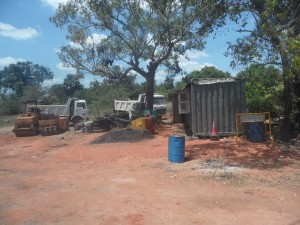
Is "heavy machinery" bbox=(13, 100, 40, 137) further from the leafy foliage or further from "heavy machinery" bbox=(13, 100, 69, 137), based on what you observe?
the leafy foliage

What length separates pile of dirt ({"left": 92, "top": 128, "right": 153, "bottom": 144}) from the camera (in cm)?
1677

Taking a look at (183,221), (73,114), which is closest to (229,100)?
(183,221)

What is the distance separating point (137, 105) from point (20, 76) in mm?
55286

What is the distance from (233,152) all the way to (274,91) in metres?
6.82

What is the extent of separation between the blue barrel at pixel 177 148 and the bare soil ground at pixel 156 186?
0.87 feet

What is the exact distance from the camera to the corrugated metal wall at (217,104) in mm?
15086

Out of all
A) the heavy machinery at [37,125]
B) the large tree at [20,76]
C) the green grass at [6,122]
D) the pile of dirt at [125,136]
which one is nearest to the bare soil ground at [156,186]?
the pile of dirt at [125,136]

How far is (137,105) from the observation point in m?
26.0

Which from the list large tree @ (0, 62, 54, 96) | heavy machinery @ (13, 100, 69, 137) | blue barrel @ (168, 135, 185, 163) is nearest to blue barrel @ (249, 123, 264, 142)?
blue barrel @ (168, 135, 185, 163)

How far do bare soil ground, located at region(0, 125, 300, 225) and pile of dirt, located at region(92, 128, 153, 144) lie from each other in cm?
202

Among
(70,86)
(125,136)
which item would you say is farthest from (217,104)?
(70,86)

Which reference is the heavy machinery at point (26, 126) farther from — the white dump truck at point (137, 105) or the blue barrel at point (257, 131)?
the blue barrel at point (257, 131)

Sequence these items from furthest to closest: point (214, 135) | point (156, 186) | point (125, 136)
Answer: point (125, 136)
point (214, 135)
point (156, 186)

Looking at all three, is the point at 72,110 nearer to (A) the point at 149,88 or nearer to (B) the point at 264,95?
(A) the point at 149,88
